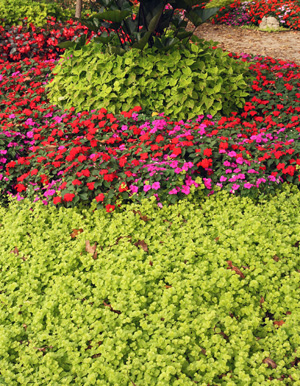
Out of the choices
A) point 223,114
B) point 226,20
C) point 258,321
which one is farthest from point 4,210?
point 226,20

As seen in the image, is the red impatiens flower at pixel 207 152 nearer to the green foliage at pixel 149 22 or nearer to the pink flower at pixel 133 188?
the pink flower at pixel 133 188

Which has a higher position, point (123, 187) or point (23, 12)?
point (23, 12)

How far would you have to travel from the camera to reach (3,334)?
8.05ft

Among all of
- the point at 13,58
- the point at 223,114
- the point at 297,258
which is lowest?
the point at 297,258

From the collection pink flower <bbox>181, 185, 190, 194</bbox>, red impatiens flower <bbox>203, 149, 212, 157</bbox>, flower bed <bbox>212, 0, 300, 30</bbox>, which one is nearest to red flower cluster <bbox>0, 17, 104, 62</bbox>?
red impatiens flower <bbox>203, 149, 212, 157</bbox>

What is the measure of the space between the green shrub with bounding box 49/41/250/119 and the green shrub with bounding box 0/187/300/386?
6.65 feet

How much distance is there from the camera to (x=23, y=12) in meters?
8.89

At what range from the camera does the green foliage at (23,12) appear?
28.6ft

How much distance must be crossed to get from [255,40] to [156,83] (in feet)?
25.0

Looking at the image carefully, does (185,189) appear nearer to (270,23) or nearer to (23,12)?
(23,12)

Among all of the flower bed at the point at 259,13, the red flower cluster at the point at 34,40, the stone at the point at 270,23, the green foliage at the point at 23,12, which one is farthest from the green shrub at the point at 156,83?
the flower bed at the point at 259,13

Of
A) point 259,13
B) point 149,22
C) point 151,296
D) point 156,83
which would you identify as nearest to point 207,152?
point 156,83

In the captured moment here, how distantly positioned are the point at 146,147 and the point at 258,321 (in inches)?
98.8

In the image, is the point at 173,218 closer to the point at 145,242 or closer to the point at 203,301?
the point at 145,242
